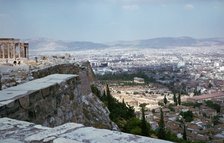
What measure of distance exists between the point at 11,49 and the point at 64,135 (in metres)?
19.3

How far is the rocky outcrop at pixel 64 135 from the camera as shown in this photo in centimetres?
272

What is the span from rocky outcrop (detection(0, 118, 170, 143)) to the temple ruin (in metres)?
17.2

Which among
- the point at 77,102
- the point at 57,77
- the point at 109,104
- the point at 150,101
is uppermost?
the point at 57,77

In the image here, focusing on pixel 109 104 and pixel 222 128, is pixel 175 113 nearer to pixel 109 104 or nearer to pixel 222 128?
pixel 222 128

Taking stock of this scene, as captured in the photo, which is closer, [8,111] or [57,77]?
[8,111]

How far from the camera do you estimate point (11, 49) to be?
2125cm

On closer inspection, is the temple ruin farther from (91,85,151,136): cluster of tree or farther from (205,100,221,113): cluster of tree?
(205,100,221,113): cluster of tree

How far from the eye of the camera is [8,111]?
152 inches

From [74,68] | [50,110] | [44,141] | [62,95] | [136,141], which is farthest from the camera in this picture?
[74,68]

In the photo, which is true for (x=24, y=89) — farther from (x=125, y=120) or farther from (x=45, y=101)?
(x=125, y=120)

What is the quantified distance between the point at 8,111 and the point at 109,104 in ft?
39.9

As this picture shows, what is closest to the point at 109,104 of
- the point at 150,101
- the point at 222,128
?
the point at 222,128

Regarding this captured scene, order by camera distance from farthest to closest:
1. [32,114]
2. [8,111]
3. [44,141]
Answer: [32,114]
[8,111]
[44,141]

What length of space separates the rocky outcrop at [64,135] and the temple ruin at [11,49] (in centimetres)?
1718
